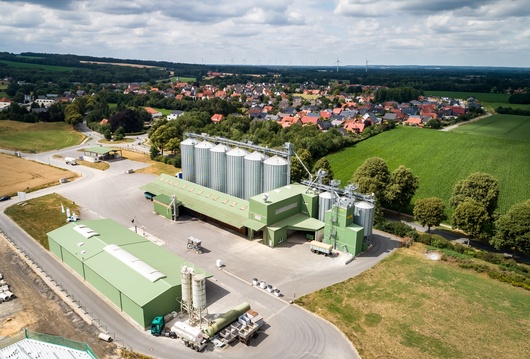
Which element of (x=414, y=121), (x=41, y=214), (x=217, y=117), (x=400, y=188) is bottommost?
(x=41, y=214)

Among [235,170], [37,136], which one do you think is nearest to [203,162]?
[235,170]

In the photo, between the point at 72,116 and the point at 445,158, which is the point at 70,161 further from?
the point at 445,158

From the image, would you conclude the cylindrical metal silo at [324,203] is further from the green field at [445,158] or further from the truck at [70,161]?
the truck at [70,161]

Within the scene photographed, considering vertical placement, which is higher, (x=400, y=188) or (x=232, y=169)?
(x=232, y=169)

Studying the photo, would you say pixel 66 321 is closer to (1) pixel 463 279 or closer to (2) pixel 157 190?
(2) pixel 157 190

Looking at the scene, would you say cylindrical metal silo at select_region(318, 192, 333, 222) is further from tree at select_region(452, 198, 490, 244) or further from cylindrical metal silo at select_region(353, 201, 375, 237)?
tree at select_region(452, 198, 490, 244)

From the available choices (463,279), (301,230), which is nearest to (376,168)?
(301,230)

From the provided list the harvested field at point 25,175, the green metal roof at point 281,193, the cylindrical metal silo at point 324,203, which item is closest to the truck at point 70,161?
the harvested field at point 25,175
